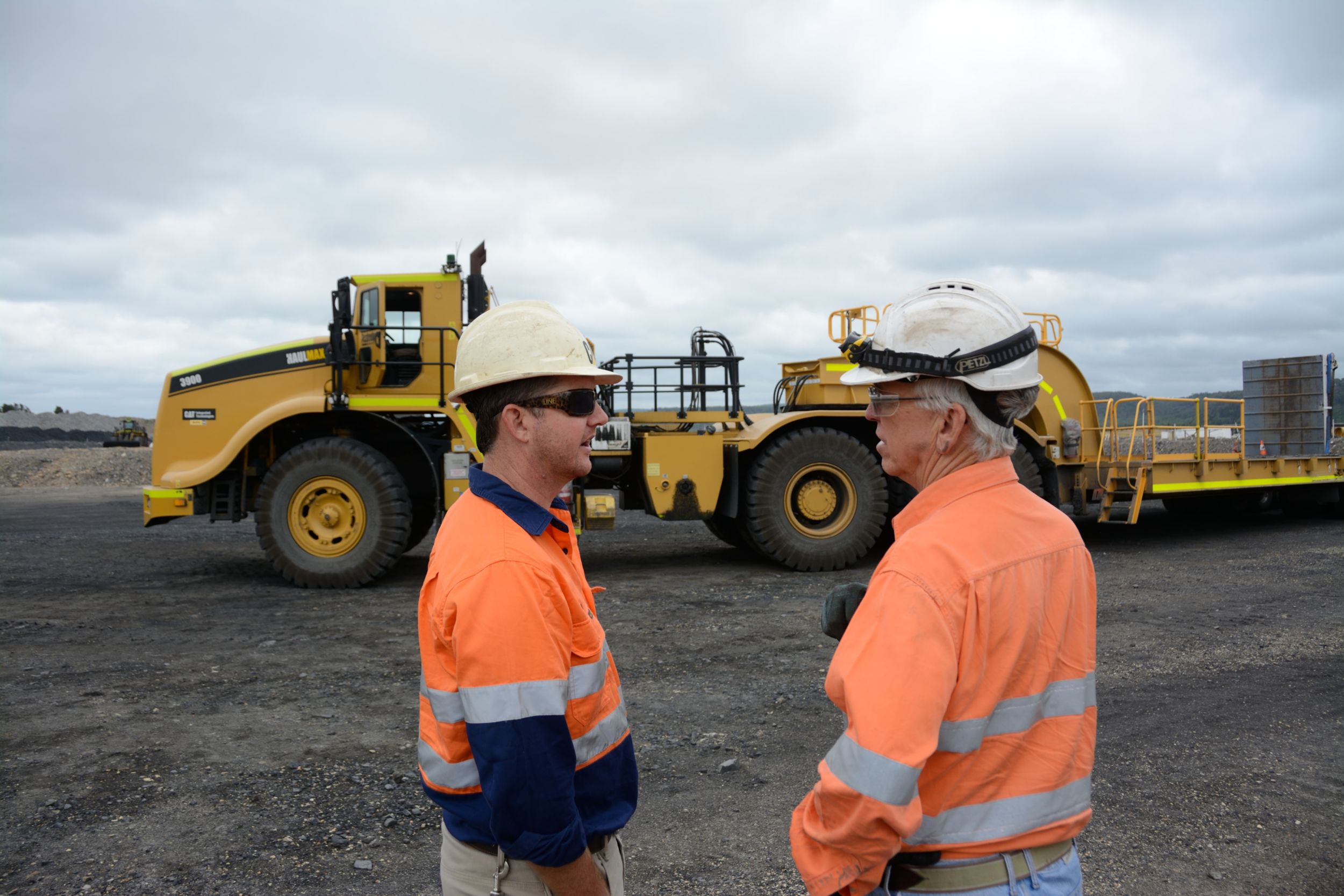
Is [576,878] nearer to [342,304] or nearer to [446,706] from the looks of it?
[446,706]

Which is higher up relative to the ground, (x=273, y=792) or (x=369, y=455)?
(x=369, y=455)

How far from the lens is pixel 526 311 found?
2.01 m

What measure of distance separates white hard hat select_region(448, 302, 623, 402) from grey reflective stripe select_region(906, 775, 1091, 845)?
1.09 metres

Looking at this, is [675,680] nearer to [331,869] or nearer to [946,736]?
[331,869]

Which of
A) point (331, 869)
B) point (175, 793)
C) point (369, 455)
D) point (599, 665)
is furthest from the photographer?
point (369, 455)

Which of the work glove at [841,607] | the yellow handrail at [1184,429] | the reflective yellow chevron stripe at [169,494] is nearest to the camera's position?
the work glove at [841,607]

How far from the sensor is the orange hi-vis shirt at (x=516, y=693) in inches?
63.1

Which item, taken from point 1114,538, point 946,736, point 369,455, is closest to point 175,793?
point 946,736

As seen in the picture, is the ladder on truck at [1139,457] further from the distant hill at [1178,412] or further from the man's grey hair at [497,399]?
the man's grey hair at [497,399]

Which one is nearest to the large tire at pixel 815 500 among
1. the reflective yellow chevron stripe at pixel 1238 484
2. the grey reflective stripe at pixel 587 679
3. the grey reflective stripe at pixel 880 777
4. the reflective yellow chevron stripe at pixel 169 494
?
the reflective yellow chevron stripe at pixel 1238 484

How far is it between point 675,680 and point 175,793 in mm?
2775

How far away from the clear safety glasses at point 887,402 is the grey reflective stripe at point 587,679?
70cm

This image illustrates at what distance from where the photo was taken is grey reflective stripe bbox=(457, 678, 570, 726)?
160cm

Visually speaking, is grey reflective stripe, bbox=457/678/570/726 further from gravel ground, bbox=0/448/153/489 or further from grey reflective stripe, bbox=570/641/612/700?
gravel ground, bbox=0/448/153/489
